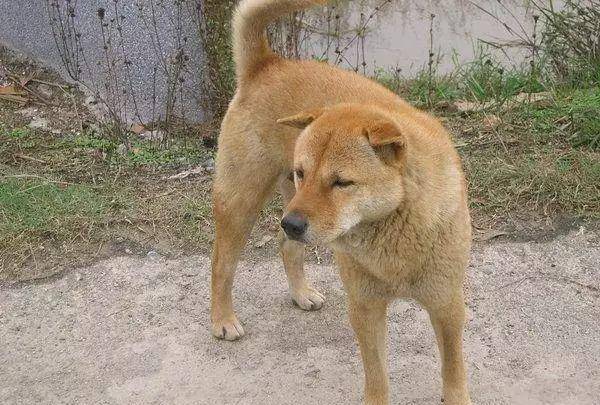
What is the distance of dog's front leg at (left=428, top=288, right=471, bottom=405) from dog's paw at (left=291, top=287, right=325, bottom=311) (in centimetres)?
96

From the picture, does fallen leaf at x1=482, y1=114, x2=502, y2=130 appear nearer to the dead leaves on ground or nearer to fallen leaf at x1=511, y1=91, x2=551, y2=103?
fallen leaf at x1=511, y1=91, x2=551, y2=103

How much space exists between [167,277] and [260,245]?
0.60 m

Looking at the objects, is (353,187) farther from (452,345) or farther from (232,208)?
(232,208)

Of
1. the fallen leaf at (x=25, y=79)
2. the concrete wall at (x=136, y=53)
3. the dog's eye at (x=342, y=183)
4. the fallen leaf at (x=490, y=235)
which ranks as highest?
the dog's eye at (x=342, y=183)

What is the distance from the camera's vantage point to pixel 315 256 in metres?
4.47

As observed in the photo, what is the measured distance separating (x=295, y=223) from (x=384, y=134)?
1.41 ft

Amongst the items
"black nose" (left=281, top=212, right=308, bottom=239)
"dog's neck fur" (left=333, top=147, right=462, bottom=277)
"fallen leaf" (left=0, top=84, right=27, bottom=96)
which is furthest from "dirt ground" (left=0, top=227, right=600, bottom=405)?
"fallen leaf" (left=0, top=84, right=27, bottom=96)

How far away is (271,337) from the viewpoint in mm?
3826

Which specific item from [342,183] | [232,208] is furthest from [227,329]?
[342,183]

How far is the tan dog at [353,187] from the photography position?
262 cm

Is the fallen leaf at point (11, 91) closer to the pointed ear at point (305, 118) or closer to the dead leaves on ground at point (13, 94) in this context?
the dead leaves on ground at point (13, 94)

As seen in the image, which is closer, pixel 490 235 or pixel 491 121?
pixel 490 235

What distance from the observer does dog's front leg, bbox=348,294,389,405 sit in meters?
3.02

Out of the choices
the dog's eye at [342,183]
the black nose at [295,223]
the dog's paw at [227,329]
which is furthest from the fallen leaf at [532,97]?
the black nose at [295,223]
